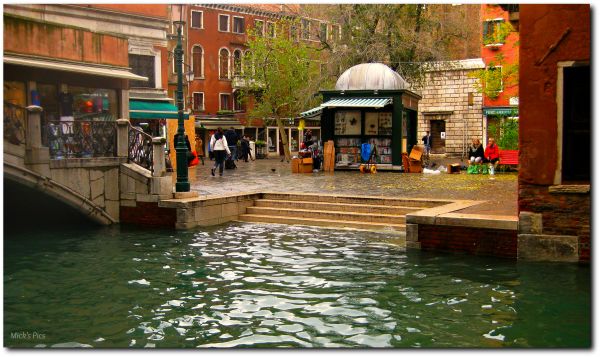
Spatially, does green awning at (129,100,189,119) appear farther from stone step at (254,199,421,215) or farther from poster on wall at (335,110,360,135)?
stone step at (254,199,421,215)

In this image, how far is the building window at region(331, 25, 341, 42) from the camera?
3384 cm

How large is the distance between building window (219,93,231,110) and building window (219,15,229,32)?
15.3 ft

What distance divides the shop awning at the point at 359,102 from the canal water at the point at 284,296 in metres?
12.2

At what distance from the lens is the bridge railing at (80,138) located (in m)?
14.5

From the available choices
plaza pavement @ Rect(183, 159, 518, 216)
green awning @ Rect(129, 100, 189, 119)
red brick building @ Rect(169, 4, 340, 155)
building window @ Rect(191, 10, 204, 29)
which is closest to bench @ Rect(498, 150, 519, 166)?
plaza pavement @ Rect(183, 159, 518, 216)

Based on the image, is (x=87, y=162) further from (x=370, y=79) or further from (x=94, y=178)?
(x=370, y=79)

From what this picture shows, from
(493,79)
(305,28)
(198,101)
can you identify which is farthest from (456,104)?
(198,101)

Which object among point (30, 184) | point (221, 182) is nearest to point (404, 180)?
point (221, 182)

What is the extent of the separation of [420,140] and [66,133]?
32.2m

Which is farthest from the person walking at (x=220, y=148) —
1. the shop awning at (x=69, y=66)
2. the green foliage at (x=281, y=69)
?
the green foliage at (x=281, y=69)

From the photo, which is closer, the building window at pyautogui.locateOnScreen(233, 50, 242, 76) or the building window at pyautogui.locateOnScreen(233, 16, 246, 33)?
the building window at pyautogui.locateOnScreen(233, 50, 242, 76)

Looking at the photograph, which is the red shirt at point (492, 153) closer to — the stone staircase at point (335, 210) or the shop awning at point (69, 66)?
the stone staircase at point (335, 210)

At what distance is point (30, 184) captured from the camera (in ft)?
45.5

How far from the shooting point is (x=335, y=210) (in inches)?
587
